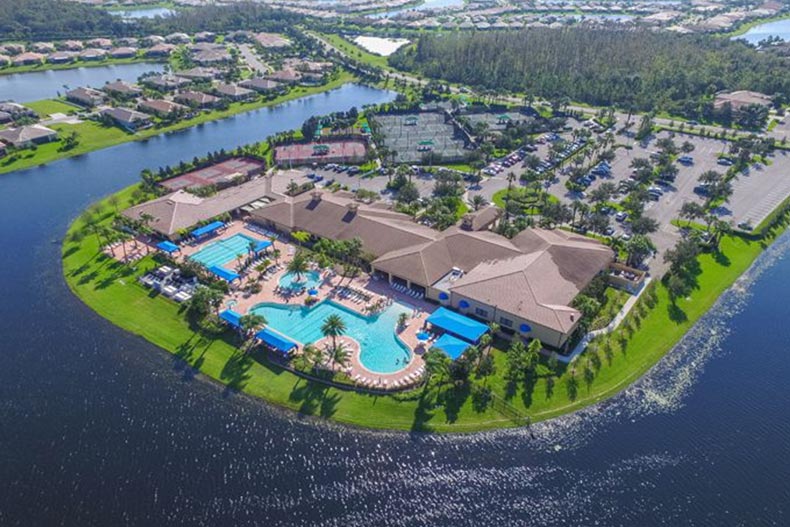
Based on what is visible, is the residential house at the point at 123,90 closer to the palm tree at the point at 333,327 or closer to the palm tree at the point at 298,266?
the palm tree at the point at 298,266

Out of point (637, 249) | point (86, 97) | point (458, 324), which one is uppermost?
point (637, 249)

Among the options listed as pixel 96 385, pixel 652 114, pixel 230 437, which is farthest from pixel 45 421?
pixel 652 114

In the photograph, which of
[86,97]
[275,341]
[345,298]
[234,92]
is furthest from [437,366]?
[86,97]

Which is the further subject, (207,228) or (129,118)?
(129,118)

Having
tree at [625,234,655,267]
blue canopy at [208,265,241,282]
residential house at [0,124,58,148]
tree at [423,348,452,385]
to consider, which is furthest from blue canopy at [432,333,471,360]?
residential house at [0,124,58,148]

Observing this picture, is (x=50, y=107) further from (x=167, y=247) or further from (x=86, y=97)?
(x=167, y=247)

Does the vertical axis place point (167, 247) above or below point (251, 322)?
below

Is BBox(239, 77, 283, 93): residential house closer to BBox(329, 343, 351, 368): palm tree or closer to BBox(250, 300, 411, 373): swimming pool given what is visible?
BBox(250, 300, 411, 373): swimming pool
